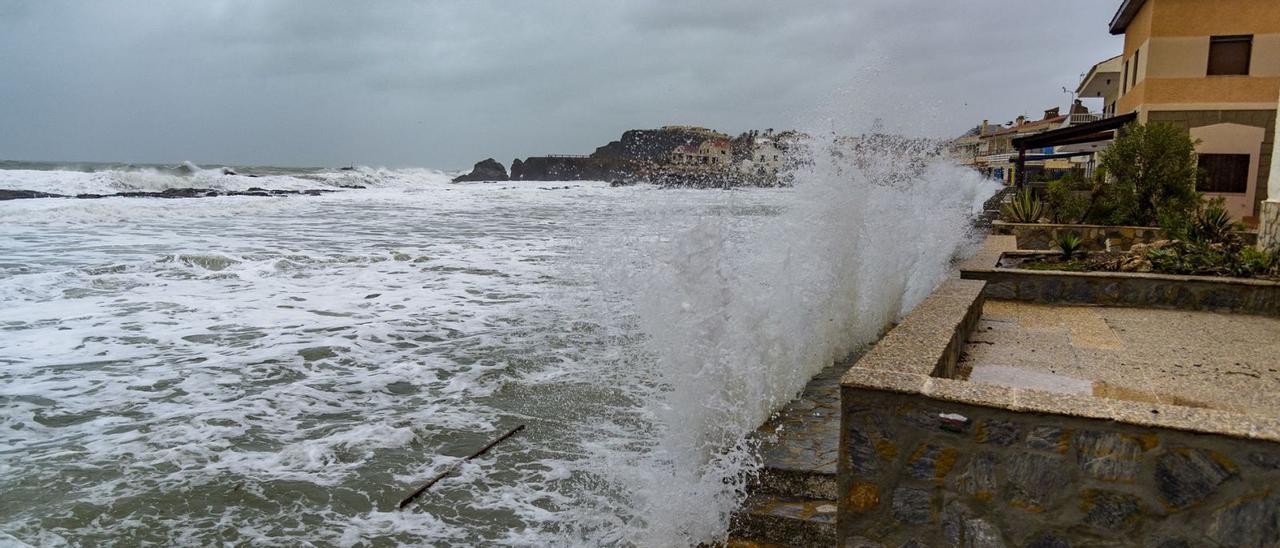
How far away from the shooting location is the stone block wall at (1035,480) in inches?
98.7

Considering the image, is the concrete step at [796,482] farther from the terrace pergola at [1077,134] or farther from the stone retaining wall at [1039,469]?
the terrace pergola at [1077,134]

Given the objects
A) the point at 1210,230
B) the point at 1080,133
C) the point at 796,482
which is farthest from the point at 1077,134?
the point at 796,482

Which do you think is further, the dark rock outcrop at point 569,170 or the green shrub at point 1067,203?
the dark rock outcrop at point 569,170

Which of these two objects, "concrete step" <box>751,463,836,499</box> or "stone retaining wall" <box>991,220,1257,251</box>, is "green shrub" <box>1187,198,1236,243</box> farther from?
"concrete step" <box>751,463,836,499</box>

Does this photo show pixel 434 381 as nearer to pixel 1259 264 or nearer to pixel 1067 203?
pixel 1259 264

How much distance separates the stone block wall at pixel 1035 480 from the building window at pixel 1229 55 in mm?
18766

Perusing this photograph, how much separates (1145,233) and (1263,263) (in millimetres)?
4100

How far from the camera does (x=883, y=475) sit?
299cm

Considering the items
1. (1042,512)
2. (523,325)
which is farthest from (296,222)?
(1042,512)

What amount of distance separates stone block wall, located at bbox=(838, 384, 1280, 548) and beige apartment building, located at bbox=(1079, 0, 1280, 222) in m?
17.5

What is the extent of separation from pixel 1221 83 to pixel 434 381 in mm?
18734

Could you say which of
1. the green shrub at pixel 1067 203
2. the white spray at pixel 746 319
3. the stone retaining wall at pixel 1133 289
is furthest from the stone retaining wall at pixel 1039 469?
the green shrub at pixel 1067 203

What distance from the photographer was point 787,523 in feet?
12.2

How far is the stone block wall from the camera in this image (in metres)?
2.51
